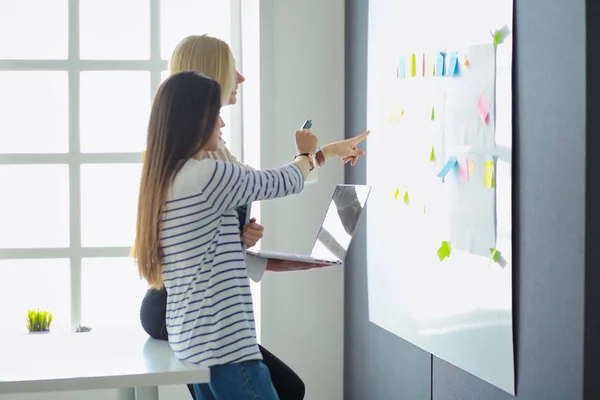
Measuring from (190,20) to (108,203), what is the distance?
0.79m

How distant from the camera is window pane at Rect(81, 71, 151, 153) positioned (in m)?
3.36

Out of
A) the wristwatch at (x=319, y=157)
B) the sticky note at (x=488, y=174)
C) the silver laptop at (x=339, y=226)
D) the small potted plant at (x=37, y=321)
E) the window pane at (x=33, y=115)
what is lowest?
the small potted plant at (x=37, y=321)

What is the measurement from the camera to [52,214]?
3.36 meters

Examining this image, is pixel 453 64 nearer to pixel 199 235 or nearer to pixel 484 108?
pixel 484 108

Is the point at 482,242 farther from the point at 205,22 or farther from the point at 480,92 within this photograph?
the point at 205,22

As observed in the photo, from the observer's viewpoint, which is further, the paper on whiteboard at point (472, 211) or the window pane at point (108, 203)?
the window pane at point (108, 203)

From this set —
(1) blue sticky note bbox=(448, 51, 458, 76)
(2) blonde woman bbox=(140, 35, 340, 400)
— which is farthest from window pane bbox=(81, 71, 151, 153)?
(1) blue sticky note bbox=(448, 51, 458, 76)

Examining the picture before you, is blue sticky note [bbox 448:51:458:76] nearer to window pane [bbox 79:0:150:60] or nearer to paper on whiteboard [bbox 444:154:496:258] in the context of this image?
paper on whiteboard [bbox 444:154:496:258]

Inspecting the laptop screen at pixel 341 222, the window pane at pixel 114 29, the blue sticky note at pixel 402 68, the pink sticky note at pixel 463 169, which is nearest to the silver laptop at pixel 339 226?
the laptop screen at pixel 341 222

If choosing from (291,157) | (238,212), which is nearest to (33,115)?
(291,157)

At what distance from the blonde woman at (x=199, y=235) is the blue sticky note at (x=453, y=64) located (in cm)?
62

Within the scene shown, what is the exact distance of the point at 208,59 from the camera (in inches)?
77.6

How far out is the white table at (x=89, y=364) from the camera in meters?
1.63

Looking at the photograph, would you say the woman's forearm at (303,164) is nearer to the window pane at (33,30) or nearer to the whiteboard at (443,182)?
the whiteboard at (443,182)
